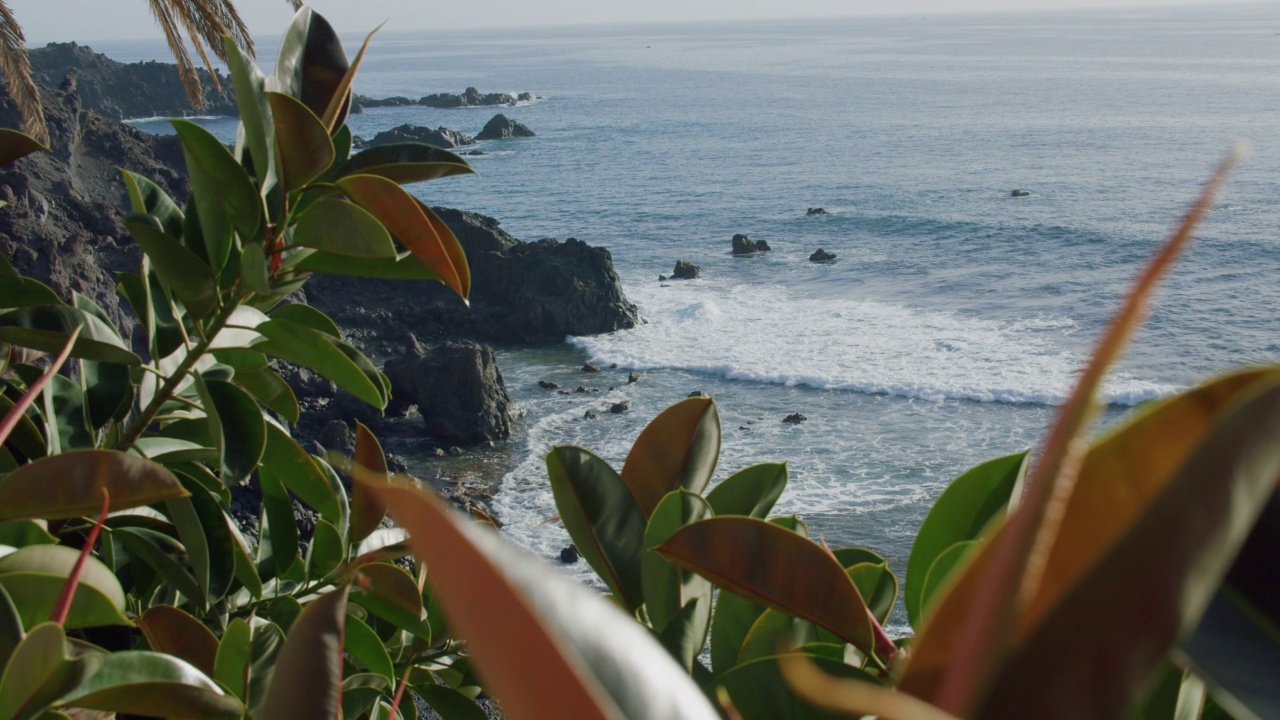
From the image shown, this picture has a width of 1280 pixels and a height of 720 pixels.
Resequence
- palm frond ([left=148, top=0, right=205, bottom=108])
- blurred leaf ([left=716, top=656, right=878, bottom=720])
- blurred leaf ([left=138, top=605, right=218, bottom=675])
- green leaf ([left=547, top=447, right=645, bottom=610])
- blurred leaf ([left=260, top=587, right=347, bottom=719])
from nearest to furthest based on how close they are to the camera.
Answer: blurred leaf ([left=260, top=587, right=347, bottom=719]) → blurred leaf ([left=716, top=656, right=878, bottom=720]) → green leaf ([left=547, top=447, right=645, bottom=610]) → blurred leaf ([left=138, top=605, right=218, bottom=675]) → palm frond ([left=148, top=0, right=205, bottom=108])

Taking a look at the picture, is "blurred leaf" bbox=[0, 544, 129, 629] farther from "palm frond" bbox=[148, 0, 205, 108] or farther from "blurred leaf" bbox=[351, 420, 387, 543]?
"palm frond" bbox=[148, 0, 205, 108]

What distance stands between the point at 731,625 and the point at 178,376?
2.70 feet

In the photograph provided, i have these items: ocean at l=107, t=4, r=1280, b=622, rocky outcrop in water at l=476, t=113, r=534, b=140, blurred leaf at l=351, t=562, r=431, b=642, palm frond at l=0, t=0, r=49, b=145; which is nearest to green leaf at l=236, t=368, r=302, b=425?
blurred leaf at l=351, t=562, r=431, b=642

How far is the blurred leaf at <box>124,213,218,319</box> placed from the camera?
1.04m

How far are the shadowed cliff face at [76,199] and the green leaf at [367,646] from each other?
7120 millimetres

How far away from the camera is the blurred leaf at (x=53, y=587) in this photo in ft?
2.50

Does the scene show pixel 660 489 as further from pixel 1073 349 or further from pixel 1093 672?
pixel 1073 349

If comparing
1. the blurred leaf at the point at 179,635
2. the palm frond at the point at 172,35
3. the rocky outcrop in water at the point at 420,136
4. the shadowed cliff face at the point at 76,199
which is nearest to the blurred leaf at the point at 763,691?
the blurred leaf at the point at 179,635

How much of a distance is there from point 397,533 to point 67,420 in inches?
17.4

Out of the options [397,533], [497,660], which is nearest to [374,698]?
[397,533]

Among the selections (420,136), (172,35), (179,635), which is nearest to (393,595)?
(179,635)

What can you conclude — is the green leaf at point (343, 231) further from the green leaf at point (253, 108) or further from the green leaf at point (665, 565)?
the green leaf at point (665, 565)

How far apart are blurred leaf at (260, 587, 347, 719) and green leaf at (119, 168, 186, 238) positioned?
101cm

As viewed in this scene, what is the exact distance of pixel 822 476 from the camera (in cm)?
1435
